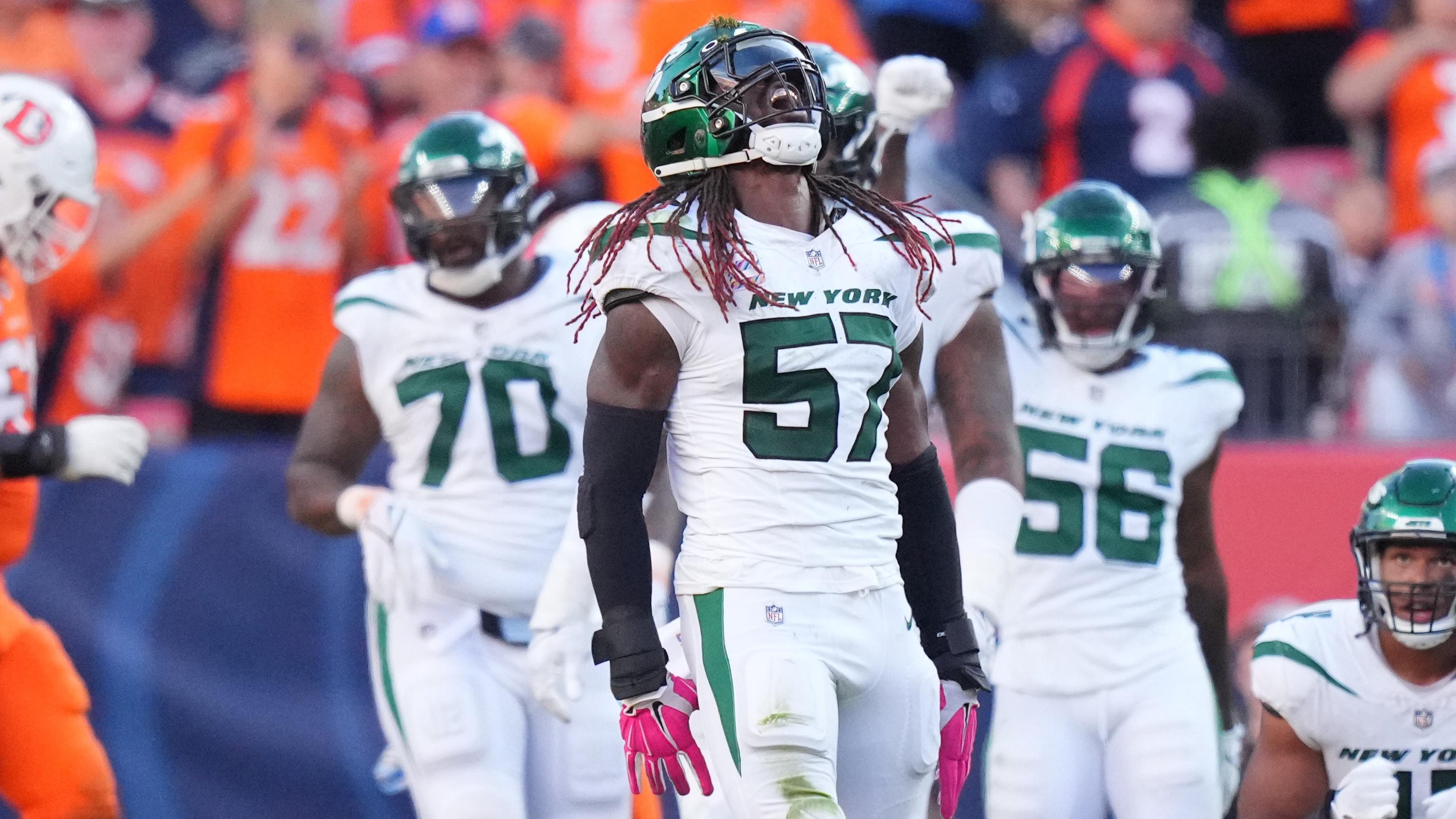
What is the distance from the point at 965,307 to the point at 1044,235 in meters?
0.59

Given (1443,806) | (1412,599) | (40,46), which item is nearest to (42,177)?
(40,46)

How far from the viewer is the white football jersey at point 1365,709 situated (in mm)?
4051

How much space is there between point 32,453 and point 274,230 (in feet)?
7.82

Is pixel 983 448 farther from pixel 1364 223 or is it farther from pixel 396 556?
pixel 1364 223

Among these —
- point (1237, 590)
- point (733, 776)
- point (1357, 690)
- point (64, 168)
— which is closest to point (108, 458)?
point (64, 168)

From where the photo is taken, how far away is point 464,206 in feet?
15.4

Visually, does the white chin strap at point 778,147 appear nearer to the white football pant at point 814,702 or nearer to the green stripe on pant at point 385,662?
the white football pant at point 814,702

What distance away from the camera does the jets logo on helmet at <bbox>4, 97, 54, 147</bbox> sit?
509 centimetres

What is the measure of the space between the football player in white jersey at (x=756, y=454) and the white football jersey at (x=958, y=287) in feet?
3.15

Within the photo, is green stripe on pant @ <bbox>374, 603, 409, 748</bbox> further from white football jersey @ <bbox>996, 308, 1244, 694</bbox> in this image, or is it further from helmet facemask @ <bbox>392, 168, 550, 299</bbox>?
white football jersey @ <bbox>996, 308, 1244, 694</bbox>

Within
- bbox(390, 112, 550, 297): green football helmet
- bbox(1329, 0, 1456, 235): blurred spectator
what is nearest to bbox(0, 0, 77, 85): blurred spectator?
bbox(390, 112, 550, 297): green football helmet

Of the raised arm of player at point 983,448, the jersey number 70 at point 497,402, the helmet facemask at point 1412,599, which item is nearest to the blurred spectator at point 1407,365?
the raised arm of player at point 983,448

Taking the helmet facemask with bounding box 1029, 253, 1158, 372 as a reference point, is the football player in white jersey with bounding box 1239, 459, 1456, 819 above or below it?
below

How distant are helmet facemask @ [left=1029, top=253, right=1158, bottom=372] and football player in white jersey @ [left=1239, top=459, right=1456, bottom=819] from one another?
949 millimetres
